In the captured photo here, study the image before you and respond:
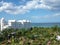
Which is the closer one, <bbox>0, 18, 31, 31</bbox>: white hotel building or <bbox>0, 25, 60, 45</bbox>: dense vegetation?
<bbox>0, 25, 60, 45</bbox>: dense vegetation

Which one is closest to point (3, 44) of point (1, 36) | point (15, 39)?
point (15, 39)

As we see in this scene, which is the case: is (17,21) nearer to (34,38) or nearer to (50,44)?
(34,38)

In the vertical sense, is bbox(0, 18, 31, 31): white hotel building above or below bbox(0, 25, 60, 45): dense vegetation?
above

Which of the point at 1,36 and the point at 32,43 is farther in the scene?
the point at 1,36

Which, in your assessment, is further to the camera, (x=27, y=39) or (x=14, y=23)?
(x=14, y=23)

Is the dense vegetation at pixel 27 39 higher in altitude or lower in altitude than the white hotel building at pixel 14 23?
lower

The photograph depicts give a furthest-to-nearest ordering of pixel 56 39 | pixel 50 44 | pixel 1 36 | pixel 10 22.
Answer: pixel 10 22 < pixel 1 36 < pixel 56 39 < pixel 50 44

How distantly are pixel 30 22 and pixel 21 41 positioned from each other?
3.09 metres

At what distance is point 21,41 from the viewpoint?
5.73 metres

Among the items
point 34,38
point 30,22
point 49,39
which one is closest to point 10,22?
point 30,22

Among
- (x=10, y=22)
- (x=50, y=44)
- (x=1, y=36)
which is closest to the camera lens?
(x=50, y=44)

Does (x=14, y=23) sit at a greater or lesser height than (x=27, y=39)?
greater

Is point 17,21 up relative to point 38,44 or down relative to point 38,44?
up

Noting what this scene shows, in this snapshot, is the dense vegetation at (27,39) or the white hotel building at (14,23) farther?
the white hotel building at (14,23)
